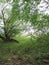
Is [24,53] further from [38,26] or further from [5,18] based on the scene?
[5,18]

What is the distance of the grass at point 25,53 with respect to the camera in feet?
19.0

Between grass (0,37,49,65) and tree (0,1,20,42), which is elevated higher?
tree (0,1,20,42)

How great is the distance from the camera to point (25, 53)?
21.2ft

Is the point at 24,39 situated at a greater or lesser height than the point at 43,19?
greater

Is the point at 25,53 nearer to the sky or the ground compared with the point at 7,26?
nearer to the ground

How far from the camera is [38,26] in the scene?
220 inches

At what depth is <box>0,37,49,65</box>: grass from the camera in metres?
5.78

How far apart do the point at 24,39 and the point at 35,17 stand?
2.48 meters

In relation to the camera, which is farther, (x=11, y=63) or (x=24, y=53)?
(x=24, y=53)

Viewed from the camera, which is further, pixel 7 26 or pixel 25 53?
pixel 7 26

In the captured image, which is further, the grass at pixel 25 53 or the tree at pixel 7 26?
the tree at pixel 7 26

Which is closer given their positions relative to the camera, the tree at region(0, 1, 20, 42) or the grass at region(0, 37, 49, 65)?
the grass at region(0, 37, 49, 65)

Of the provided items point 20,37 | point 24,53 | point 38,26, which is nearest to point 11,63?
point 24,53

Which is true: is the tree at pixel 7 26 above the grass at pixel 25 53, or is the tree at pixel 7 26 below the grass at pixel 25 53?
above
